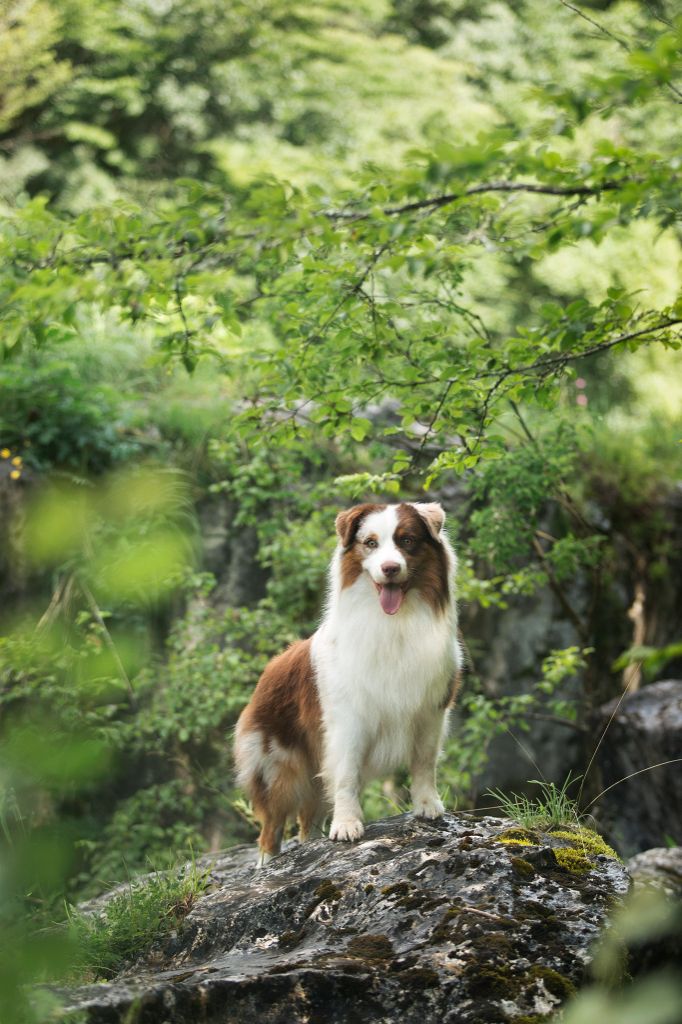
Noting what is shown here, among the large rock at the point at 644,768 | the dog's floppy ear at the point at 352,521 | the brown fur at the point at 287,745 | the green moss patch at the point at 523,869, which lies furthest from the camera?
the large rock at the point at 644,768

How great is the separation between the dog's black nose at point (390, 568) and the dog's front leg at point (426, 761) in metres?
0.66

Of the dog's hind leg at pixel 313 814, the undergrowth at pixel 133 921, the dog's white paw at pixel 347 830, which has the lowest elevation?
the dog's hind leg at pixel 313 814

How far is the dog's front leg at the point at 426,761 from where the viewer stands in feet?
13.1

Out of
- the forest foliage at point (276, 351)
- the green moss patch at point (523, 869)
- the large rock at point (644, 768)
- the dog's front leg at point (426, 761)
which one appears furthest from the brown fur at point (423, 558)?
the large rock at point (644, 768)

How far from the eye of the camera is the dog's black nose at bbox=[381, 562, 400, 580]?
3873 mm

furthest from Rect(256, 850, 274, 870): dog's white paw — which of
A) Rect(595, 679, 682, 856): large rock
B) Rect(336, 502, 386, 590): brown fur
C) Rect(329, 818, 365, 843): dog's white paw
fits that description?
Rect(595, 679, 682, 856): large rock

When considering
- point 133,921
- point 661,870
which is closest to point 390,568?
point 133,921

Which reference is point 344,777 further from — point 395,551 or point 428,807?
point 395,551

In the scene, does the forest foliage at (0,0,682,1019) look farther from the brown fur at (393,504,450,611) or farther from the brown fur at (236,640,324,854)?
the brown fur at (236,640,324,854)

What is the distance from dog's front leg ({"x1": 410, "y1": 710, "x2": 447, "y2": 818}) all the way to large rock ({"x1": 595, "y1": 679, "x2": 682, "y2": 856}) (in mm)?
2777

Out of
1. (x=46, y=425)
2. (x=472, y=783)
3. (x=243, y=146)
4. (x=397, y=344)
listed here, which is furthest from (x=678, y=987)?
(x=243, y=146)

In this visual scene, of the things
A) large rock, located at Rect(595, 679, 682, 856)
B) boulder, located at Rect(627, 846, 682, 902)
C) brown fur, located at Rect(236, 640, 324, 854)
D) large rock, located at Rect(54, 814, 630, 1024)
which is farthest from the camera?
large rock, located at Rect(595, 679, 682, 856)

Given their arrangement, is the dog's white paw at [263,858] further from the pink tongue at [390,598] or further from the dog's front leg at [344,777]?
the pink tongue at [390,598]

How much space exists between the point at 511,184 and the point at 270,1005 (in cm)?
272
